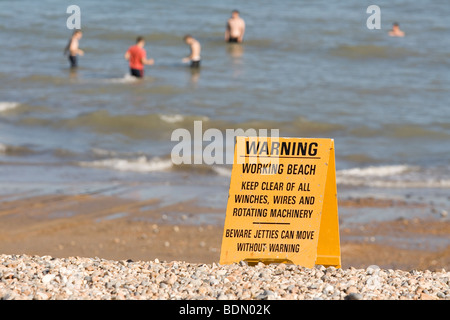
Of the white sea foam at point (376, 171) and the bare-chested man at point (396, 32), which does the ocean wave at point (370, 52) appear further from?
the white sea foam at point (376, 171)

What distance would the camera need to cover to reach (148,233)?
8.82m

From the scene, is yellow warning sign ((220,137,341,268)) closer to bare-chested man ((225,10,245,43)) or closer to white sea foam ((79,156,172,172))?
white sea foam ((79,156,172,172))

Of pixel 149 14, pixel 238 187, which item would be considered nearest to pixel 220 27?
pixel 149 14

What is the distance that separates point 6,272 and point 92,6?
93.5 ft

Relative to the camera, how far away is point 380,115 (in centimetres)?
1672

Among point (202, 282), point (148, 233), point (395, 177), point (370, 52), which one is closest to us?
point (202, 282)

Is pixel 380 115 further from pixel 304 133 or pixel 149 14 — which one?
pixel 149 14

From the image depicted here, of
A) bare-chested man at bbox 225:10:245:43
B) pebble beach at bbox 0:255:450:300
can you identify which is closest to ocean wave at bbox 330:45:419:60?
bare-chested man at bbox 225:10:245:43

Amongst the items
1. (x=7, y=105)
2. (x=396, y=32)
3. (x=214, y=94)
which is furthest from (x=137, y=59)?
(x=396, y=32)

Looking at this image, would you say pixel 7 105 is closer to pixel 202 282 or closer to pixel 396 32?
pixel 202 282

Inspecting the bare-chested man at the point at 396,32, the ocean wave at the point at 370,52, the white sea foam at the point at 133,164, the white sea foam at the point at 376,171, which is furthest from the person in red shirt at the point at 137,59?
the bare-chested man at the point at 396,32

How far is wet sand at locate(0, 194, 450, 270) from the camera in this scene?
26.7 ft

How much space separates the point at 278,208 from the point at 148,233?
3.10m

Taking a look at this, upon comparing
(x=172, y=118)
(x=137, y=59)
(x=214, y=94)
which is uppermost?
(x=137, y=59)
